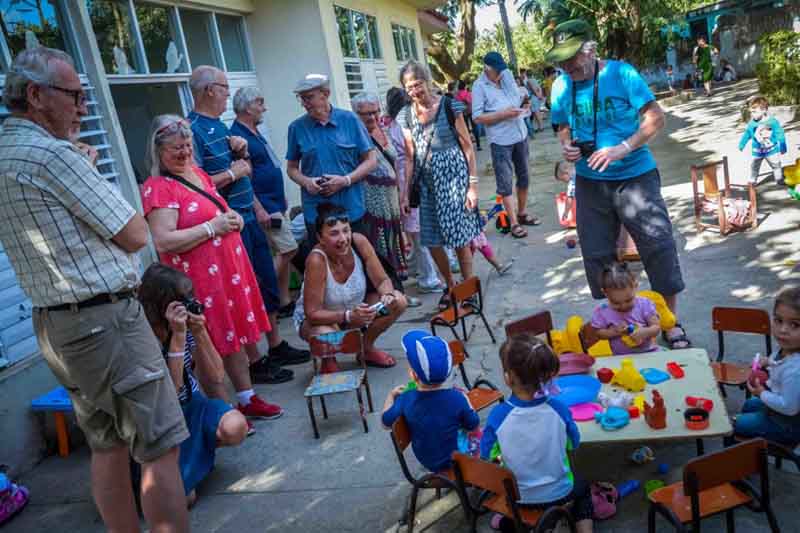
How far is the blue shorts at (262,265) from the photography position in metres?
4.77

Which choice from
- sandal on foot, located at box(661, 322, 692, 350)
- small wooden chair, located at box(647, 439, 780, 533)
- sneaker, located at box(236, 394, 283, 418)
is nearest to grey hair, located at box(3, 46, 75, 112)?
sneaker, located at box(236, 394, 283, 418)

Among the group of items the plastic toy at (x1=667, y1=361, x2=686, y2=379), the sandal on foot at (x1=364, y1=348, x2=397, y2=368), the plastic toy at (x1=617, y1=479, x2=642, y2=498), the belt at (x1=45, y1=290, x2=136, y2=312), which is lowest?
the plastic toy at (x1=617, y1=479, x2=642, y2=498)

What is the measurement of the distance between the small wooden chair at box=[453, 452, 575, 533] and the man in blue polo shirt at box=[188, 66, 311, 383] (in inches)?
89.7

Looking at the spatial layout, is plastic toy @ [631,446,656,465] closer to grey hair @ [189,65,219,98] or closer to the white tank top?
the white tank top

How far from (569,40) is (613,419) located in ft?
7.59

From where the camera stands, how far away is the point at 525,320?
12.1 feet

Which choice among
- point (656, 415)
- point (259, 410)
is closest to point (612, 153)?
point (656, 415)

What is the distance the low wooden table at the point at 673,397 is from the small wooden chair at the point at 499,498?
0.42 m

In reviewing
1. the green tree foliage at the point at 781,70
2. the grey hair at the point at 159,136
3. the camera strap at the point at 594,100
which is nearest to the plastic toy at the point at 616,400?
the camera strap at the point at 594,100

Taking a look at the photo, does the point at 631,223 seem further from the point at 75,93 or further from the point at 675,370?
the point at 75,93

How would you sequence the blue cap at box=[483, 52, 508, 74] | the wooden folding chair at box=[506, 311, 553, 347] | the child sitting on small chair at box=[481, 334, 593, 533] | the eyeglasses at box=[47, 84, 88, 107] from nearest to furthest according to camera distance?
1. the eyeglasses at box=[47, 84, 88, 107]
2. the child sitting on small chair at box=[481, 334, 593, 533]
3. the wooden folding chair at box=[506, 311, 553, 347]
4. the blue cap at box=[483, 52, 508, 74]

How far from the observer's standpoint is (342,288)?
14.1ft

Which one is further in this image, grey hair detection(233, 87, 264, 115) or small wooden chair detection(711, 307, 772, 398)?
grey hair detection(233, 87, 264, 115)

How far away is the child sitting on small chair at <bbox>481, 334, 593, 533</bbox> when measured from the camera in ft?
8.01
